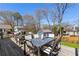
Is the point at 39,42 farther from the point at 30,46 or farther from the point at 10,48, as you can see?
the point at 10,48

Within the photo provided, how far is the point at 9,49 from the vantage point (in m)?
2.74

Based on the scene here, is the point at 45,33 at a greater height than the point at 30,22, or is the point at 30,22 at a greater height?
the point at 30,22

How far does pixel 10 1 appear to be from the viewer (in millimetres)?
2684

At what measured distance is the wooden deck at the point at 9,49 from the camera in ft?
8.95

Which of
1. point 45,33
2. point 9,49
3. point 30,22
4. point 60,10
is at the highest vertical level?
point 60,10

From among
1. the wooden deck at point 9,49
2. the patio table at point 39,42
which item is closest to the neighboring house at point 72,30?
the patio table at point 39,42

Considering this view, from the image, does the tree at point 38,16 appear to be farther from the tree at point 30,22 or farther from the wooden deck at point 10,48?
the wooden deck at point 10,48

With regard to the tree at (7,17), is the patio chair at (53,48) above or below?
below

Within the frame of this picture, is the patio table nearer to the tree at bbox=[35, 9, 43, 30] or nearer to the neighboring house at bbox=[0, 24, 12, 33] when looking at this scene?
the tree at bbox=[35, 9, 43, 30]

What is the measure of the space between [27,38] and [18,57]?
28 cm

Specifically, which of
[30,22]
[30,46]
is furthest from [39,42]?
[30,22]

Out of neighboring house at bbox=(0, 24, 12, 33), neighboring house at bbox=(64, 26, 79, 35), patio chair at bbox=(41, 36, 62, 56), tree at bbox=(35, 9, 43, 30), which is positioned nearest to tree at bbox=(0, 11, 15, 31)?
neighboring house at bbox=(0, 24, 12, 33)

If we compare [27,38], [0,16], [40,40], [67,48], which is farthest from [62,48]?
[0,16]

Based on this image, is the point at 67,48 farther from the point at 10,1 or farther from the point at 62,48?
the point at 10,1
